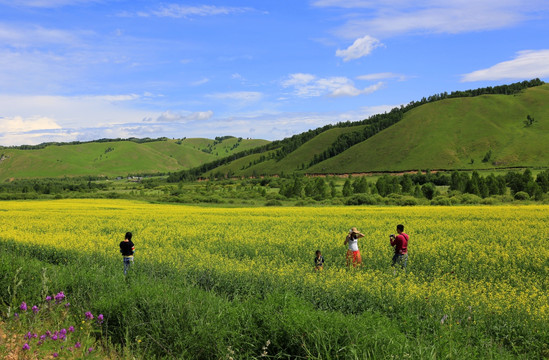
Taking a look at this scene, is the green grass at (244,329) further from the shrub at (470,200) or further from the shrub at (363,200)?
the shrub at (363,200)

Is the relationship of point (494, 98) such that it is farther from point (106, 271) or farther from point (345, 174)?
point (106, 271)

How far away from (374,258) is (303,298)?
6831 millimetres

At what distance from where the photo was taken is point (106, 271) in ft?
40.2

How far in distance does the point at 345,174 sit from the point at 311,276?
6095 inches

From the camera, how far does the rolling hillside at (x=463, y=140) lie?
140500mm

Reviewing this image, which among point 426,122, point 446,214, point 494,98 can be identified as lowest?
point 446,214

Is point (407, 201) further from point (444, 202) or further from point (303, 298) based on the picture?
point (303, 298)

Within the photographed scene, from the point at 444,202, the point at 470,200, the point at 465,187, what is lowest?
the point at 444,202

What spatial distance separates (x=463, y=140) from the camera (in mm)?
→ 159375

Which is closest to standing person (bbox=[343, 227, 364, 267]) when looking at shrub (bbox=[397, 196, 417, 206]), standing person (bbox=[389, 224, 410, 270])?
standing person (bbox=[389, 224, 410, 270])

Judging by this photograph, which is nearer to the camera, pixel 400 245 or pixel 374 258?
pixel 400 245

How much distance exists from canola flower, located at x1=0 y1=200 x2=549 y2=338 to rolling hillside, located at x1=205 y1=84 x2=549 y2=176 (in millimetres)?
129808

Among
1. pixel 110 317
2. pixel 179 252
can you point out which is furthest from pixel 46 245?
pixel 110 317

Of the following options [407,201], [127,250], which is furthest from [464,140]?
Result: [127,250]
